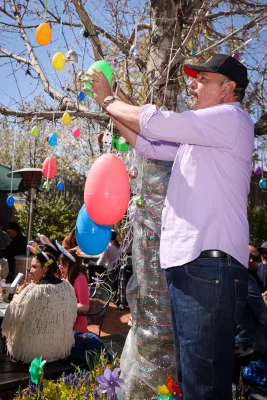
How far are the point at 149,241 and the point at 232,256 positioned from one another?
948mm

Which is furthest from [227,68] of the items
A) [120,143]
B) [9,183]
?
[9,183]

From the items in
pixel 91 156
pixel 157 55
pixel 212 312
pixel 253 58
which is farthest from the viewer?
pixel 91 156

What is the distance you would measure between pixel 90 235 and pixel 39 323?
0.81 metres

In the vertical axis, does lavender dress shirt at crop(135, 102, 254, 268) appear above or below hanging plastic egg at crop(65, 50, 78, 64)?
below

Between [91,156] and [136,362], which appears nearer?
[136,362]

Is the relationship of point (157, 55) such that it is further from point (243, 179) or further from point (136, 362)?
point (136, 362)

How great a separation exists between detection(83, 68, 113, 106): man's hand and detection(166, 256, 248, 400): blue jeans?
0.79m

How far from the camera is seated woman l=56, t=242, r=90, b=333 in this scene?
3.75 metres

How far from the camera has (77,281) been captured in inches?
152

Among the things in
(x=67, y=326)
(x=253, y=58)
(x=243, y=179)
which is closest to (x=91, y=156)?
(x=253, y=58)

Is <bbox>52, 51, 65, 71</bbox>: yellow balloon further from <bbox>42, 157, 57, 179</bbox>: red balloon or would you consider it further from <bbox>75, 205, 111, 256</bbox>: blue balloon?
<bbox>42, 157, 57, 179</bbox>: red balloon

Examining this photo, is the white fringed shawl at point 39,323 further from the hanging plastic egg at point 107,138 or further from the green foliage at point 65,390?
the hanging plastic egg at point 107,138

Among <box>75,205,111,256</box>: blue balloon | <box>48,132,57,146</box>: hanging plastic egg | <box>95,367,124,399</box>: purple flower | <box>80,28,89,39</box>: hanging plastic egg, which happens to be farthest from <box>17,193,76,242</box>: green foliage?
<box>95,367,124,399</box>: purple flower

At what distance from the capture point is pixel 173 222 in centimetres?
159
